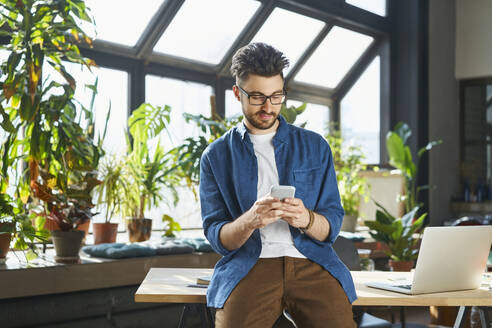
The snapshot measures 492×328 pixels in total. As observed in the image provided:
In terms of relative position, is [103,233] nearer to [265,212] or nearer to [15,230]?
[15,230]

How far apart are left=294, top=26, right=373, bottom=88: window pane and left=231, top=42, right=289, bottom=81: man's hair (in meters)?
4.03

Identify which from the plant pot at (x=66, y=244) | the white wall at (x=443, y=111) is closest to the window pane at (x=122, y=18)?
the plant pot at (x=66, y=244)

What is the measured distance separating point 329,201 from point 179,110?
3068mm

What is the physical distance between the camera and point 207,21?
4785 mm

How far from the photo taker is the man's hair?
5.78 feet

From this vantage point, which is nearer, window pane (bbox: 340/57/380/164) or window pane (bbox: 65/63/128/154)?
window pane (bbox: 65/63/128/154)

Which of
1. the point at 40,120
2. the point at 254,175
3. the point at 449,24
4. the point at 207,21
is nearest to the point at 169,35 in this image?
the point at 207,21

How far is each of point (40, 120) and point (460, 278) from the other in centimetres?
214

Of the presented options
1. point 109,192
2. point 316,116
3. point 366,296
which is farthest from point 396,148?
point 366,296

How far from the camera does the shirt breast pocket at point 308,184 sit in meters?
1.80

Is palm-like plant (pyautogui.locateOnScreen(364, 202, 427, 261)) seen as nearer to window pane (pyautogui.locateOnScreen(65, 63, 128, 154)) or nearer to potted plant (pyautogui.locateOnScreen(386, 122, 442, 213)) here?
potted plant (pyautogui.locateOnScreen(386, 122, 442, 213))

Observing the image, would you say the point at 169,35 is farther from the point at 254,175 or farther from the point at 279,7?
the point at 254,175

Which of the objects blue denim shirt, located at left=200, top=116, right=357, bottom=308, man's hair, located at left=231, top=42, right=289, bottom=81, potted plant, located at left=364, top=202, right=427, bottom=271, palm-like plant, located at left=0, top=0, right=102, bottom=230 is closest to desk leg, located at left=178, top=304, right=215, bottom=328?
blue denim shirt, located at left=200, top=116, right=357, bottom=308

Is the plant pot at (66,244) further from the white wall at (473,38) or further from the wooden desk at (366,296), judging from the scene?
the white wall at (473,38)
